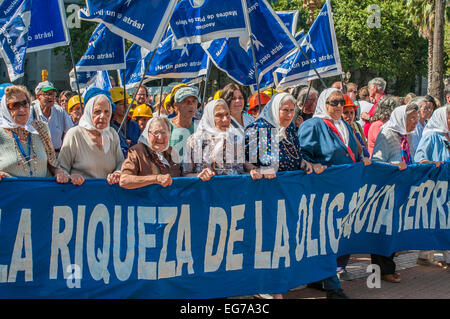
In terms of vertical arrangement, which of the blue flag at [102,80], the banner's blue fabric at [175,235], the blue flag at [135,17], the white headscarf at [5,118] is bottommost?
the banner's blue fabric at [175,235]

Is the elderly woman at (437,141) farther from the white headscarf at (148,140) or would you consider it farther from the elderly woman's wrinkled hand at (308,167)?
the white headscarf at (148,140)

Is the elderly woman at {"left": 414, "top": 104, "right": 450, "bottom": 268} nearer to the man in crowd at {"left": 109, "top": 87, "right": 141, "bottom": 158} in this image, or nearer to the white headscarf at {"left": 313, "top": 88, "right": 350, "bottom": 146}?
the white headscarf at {"left": 313, "top": 88, "right": 350, "bottom": 146}

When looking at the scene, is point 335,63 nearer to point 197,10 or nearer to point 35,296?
point 197,10

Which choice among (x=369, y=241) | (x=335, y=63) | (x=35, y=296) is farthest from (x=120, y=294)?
(x=335, y=63)

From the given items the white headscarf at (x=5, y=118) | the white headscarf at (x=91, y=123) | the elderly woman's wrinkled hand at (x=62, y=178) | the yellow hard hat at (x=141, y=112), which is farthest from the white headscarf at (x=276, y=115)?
the yellow hard hat at (x=141, y=112)

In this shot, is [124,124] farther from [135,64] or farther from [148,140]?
[135,64]

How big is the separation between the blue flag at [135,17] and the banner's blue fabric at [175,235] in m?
1.72

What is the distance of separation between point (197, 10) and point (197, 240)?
2.52 metres

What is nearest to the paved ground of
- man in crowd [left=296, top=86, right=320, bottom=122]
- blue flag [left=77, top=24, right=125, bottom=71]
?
man in crowd [left=296, top=86, right=320, bottom=122]

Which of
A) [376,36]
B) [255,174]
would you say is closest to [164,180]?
[255,174]

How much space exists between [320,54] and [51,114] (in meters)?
3.51

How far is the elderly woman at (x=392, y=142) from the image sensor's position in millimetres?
6000

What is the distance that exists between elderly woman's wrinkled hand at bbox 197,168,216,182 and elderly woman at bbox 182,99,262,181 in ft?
0.57

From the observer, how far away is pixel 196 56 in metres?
7.73
